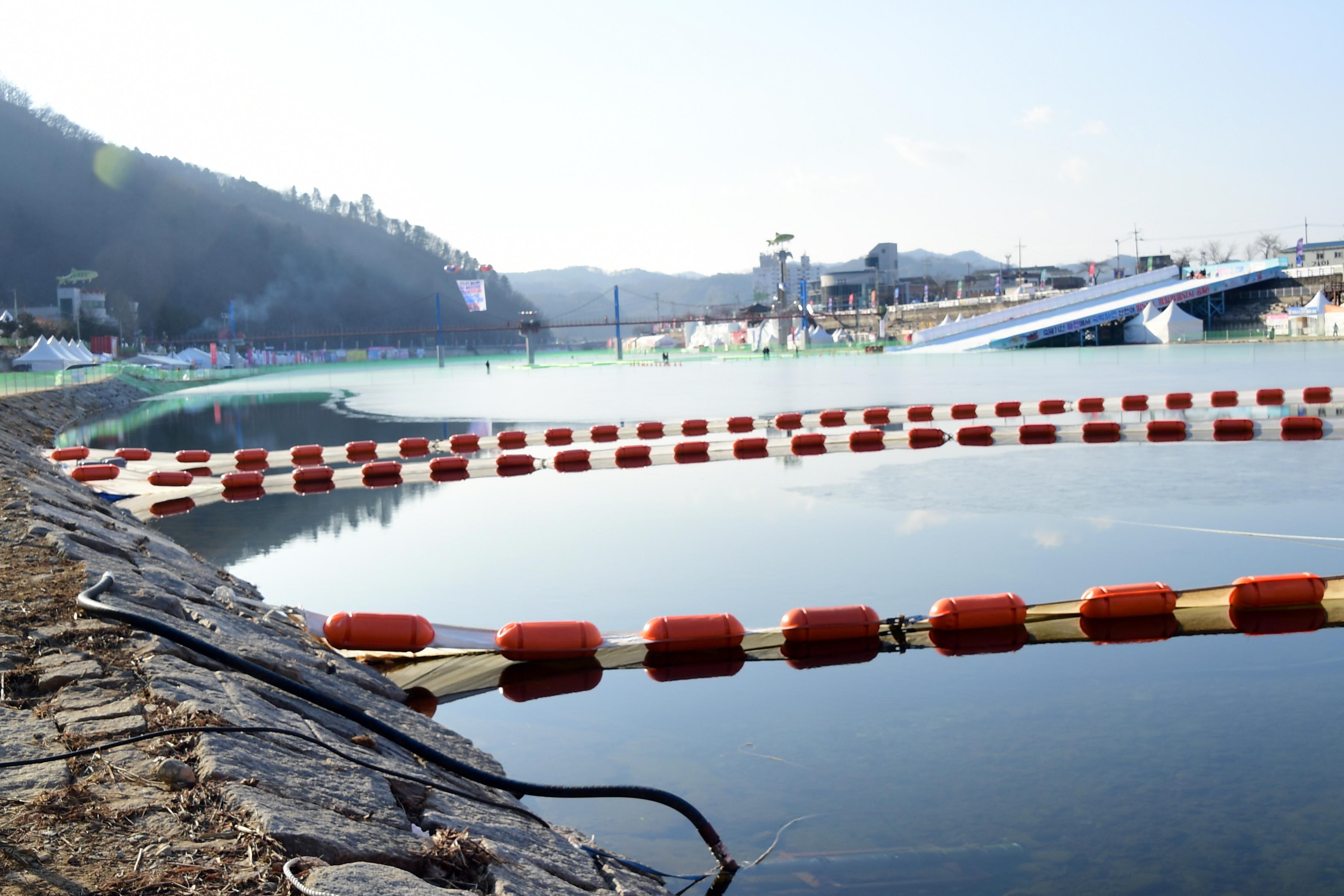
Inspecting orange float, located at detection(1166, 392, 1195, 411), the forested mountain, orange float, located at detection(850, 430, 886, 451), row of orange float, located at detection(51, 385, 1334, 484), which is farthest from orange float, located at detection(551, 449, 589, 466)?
the forested mountain

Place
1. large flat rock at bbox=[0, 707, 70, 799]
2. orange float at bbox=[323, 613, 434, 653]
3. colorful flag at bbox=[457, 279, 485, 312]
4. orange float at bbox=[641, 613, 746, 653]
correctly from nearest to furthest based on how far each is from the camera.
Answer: large flat rock at bbox=[0, 707, 70, 799] → orange float at bbox=[323, 613, 434, 653] → orange float at bbox=[641, 613, 746, 653] → colorful flag at bbox=[457, 279, 485, 312]

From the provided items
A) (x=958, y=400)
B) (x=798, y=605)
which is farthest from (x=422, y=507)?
(x=958, y=400)

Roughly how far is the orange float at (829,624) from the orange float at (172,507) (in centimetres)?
994

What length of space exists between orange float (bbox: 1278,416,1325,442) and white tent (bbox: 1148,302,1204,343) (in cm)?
5872

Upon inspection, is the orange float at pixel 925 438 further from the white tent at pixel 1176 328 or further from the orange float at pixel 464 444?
the white tent at pixel 1176 328

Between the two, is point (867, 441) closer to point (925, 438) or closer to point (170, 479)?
point (925, 438)

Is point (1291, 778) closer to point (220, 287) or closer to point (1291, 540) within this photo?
point (1291, 540)

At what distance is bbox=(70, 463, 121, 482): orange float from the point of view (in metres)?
17.8

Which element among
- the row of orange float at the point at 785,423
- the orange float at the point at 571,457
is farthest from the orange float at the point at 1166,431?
the orange float at the point at 571,457

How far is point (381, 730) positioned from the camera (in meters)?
4.56

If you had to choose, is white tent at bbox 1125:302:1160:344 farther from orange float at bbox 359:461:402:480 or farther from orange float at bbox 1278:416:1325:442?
orange float at bbox 359:461:402:480

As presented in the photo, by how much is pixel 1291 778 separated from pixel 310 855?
15.1 feet

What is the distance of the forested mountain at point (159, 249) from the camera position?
14712 centimetres

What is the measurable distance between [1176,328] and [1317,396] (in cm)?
5408
